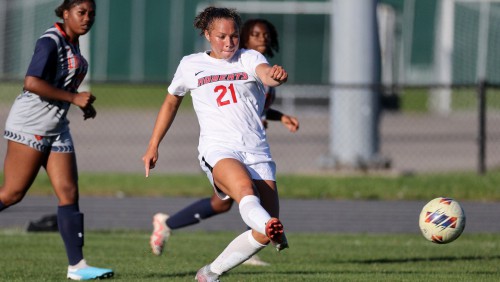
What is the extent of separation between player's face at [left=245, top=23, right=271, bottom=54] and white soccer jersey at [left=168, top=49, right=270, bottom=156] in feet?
6.55

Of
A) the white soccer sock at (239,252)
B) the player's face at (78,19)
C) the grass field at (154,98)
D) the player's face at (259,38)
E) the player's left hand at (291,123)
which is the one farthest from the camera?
the grass field at (154,98)

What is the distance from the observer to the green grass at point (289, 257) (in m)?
8.27

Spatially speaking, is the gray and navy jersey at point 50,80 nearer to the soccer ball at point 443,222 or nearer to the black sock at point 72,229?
the black sock at point 72,229

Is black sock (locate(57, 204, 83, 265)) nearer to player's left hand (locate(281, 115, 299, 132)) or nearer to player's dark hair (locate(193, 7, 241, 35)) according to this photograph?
player's dark hair (locate(193, 7, 241, 35))

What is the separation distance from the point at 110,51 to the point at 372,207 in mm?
23168

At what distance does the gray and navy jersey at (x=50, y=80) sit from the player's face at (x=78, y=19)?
6 centimetres

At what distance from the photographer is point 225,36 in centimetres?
707

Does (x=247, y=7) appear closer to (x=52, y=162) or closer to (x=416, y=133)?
(x=416, y=133)

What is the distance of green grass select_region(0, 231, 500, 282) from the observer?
8266 mm

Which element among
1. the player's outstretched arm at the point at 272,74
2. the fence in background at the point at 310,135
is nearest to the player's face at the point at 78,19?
the player's outstretched arm at the point at 272,74

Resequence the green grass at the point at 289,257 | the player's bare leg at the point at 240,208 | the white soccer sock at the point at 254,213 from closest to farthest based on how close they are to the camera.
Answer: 1. the white soccer sock at the point at 254,213
2. the player's bare leg at the point at 240,208
3. the green grass at the point at 289,257

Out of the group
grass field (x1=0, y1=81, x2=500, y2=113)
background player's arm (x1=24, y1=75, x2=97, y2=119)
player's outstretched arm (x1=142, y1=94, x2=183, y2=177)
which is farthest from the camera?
grass field (x1=0, y1=81, x2=500, y2=113)

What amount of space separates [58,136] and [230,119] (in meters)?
1.70

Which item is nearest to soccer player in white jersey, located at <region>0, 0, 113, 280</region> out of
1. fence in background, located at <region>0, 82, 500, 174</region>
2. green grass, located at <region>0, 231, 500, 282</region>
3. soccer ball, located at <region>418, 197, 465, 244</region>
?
green grass, located at <region>0, 231, 500, 282</region>
